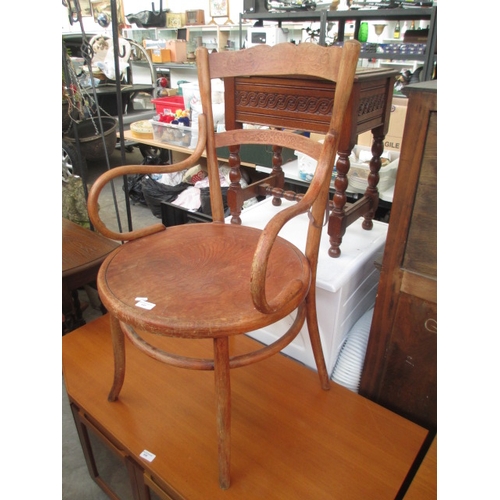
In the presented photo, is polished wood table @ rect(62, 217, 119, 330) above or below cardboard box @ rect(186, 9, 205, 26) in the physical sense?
below

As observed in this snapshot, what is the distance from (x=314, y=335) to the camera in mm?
1037

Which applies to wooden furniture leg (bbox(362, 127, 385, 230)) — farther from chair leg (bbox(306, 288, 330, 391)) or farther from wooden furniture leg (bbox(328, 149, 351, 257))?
chair leg (bbox(306, 288, 330, 391))

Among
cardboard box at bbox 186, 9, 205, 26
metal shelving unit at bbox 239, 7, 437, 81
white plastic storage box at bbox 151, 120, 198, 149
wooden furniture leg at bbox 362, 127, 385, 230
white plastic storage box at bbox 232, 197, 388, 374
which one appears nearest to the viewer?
white plastic storage box at bbox 232, 197, 388, 374

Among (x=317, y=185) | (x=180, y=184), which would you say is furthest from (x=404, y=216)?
(x=180, y=184)

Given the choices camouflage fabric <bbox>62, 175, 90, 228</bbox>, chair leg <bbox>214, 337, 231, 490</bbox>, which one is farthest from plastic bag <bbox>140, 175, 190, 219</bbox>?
chair leg <bbox>214, 337, 231, 490</bbox>

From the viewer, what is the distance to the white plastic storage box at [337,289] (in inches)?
45.9

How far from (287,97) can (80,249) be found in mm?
922

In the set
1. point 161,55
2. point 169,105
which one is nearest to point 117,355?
point 169,105

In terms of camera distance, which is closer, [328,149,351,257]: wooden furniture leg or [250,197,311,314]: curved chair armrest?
[250,197,311,314]: curved chair armrest

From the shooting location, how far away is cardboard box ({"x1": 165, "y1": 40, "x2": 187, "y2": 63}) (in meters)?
5.20

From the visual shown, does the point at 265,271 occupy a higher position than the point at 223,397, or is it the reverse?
the point at 265,271

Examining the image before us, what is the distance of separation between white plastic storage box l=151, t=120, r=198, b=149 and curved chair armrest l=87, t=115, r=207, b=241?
66.7 inches

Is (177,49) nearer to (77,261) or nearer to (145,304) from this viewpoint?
(77,261)
